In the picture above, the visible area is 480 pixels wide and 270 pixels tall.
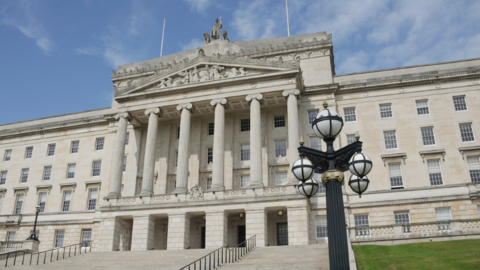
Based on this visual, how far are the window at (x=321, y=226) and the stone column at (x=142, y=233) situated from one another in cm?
1526

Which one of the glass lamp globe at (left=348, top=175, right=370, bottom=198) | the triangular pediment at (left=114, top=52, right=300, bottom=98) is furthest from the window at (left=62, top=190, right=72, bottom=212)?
the glass lamp globe at (left=348, top=175, right=370, bottom=198)

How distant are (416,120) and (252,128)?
1636 centimetres

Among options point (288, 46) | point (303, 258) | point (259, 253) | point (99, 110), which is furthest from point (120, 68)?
point (303, 258)

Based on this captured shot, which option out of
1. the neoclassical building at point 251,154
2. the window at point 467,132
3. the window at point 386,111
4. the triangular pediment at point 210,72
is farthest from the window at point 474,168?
the triangular pediment at point 210,72

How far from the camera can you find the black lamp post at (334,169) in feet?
33.2

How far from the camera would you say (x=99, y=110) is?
5359cm

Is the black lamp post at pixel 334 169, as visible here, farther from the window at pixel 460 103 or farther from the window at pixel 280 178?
the window at pixel 460 103

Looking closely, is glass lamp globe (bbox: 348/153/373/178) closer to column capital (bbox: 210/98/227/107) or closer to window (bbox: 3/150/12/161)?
column capital (bbox: 210/98/227/107)

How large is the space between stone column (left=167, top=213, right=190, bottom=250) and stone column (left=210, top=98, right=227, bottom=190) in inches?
157

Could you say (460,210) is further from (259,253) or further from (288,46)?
(288,46)

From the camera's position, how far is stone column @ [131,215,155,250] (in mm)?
37500

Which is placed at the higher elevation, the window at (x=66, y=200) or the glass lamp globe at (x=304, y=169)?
the window at (x=66, y=200)

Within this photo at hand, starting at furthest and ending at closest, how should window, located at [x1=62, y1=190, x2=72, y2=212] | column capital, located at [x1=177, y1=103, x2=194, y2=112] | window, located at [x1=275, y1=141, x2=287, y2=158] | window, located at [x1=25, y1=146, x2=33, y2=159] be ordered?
1. window, located at [x1=25, y1=146, x2=33, y2=159]
2. window, located at [x1=62, y1=190, x2=72, y2=212]
3. window, located at [x1=275, y1=141, x2=287, y2=158]
4. column capital, located at [x1=177, y1=103, x2=194, y2=112]

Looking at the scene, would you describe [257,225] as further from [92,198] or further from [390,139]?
[92,198]
